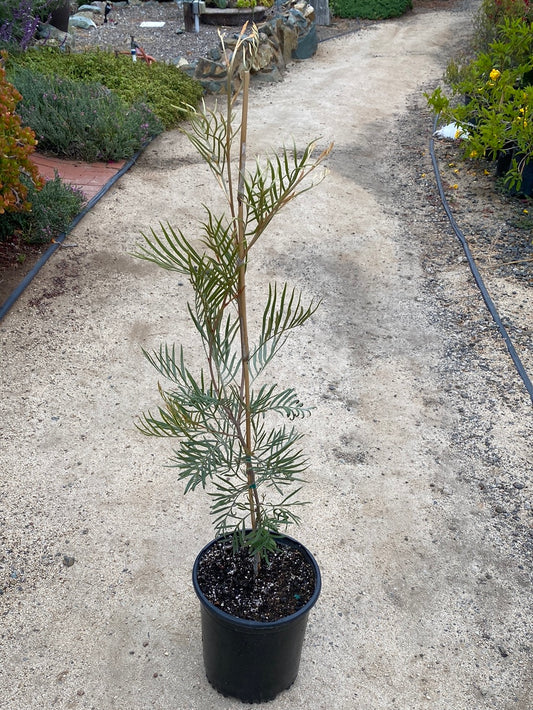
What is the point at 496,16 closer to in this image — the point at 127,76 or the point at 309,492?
the point at 127,76

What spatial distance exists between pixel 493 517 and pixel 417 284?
224 cm

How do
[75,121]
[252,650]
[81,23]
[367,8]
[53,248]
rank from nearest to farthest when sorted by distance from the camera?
[252,650] < [53,248] < [75,121] < [81,23] < [367,8]

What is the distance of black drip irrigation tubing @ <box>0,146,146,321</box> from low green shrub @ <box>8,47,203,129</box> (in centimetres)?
108

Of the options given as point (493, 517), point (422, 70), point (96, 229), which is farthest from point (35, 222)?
point (422, 70)

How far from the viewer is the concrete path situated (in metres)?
2.48

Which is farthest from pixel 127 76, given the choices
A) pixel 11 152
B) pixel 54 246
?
pixel 11 152

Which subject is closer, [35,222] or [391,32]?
[35,222]

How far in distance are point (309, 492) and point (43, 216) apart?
3.11m

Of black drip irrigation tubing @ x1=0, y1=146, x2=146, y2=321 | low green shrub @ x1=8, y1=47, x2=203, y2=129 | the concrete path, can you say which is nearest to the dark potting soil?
the concrete path

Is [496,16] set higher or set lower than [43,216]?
higher

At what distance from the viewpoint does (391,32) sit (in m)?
12.1

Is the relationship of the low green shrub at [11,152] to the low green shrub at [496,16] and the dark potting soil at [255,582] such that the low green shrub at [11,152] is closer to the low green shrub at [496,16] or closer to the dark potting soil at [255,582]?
the dark potting soil at [255,582]

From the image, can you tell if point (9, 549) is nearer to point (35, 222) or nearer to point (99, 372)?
point (99, 372)

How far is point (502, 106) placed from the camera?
569 centimetres
